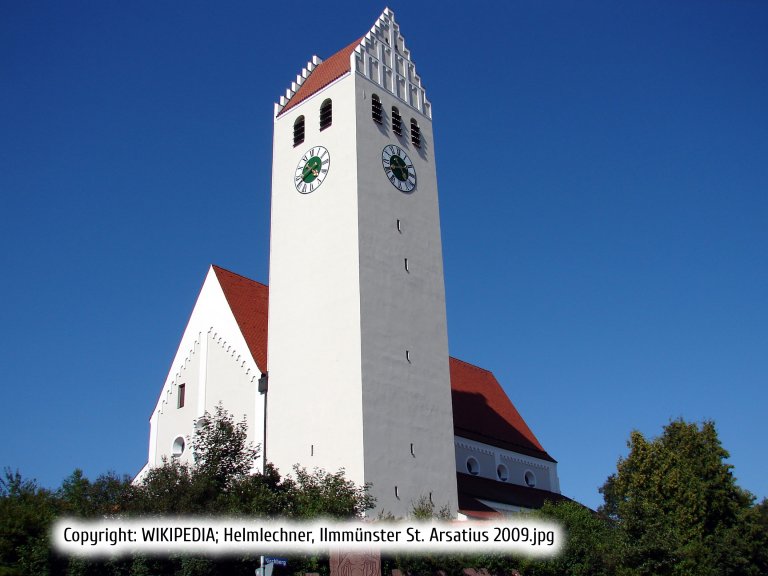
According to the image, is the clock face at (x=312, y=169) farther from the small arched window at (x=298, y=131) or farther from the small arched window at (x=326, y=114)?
the small arched window at (x=298, y=131)

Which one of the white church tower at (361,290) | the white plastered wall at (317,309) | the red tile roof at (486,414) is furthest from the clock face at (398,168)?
the red tile roof at (486,414)

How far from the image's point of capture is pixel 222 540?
65.9 ft

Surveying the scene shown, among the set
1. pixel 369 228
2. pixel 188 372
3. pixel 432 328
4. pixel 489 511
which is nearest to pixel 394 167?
pixel 369 228

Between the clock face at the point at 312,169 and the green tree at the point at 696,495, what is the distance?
49.6 ft

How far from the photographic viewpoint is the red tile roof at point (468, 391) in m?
31.9

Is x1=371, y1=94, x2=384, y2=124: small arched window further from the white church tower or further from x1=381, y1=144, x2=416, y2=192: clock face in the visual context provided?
x1=381, y1=144, x2=416, y2=192: clock face

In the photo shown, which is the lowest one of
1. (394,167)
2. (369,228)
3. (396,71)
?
(369,228)

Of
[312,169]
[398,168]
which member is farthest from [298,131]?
[398,168]

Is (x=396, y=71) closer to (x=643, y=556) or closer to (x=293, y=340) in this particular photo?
(x=293, y=340)

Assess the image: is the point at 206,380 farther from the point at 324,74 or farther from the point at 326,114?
the point at 324,74

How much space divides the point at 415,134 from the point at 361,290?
8.31 meters

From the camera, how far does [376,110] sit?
3156 centimetres

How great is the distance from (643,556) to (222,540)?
12147mm

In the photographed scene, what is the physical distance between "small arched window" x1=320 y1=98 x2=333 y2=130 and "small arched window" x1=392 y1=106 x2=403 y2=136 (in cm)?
243
